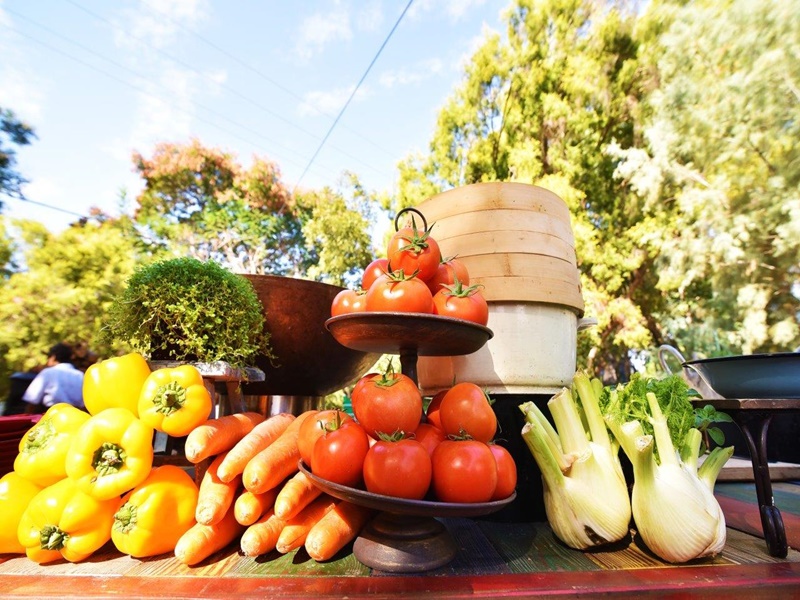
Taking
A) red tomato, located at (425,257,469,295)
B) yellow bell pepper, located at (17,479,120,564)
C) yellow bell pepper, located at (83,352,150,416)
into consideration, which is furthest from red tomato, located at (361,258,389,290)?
yellow bell pepper, located at (17,479,120,564)

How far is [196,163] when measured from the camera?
13.4 meters

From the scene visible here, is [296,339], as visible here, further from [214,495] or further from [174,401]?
[214,495]

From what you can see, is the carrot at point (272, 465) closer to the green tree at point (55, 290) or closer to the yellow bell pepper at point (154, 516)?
the yellow bell pepper at point (154, 516)

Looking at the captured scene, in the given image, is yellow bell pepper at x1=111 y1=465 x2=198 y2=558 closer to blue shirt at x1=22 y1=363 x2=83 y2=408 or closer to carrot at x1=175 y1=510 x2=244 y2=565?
carrot at x1=175 y1=510 x2=244 y2=565

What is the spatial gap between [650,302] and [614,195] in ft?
8.60

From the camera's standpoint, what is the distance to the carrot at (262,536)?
1114 millimetres

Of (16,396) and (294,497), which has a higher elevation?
(294,497)

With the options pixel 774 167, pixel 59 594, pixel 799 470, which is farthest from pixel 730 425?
pixel 774 167

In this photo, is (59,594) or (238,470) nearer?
(59,594)

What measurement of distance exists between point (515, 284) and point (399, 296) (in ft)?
2.02

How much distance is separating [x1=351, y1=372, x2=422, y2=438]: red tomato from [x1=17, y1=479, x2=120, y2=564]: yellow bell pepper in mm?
791

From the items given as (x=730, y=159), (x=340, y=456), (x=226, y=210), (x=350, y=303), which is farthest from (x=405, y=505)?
(x=226, y=210)

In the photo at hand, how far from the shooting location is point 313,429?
3.93 feet

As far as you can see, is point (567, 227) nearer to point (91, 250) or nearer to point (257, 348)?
point (257, 348)
